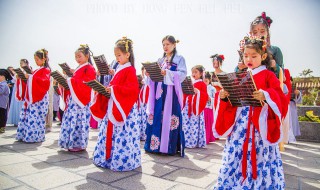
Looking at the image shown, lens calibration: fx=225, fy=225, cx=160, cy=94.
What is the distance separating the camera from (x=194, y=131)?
565 cm

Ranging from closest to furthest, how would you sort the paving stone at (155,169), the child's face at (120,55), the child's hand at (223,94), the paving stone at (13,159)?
the child's hand at (223,94) → the paving stone at (155,169) → the paving stone at (13,159) → the child's face at (120,55)

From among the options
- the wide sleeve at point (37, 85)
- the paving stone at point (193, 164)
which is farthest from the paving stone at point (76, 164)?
the wide sleeve at point (37, 85)

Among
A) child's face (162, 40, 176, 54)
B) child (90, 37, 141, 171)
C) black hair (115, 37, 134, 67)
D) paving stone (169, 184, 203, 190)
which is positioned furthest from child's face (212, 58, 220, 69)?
paving stone (169, 184, 203, 190)

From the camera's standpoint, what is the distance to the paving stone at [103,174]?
2.84m

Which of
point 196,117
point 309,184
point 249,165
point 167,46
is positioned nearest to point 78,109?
point 167,46

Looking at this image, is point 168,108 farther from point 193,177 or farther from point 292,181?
point 292,181

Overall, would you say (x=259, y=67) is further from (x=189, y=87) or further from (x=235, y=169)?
(x=189, y=87)

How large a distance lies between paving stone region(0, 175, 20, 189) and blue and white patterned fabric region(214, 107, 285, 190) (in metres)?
2.21

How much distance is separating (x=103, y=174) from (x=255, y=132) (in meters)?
2.00

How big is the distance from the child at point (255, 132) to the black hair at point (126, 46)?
1.80m

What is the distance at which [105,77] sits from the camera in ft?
15.8

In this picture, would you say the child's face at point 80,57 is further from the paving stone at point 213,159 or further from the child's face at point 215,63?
the child's face at point 215,63

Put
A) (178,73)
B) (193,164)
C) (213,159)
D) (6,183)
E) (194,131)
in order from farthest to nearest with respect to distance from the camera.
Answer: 1. (194,131)
2. (178,73)
3. (213,159)
4. (193,164)
5. (6,183)

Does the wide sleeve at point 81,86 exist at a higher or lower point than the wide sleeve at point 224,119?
higher
